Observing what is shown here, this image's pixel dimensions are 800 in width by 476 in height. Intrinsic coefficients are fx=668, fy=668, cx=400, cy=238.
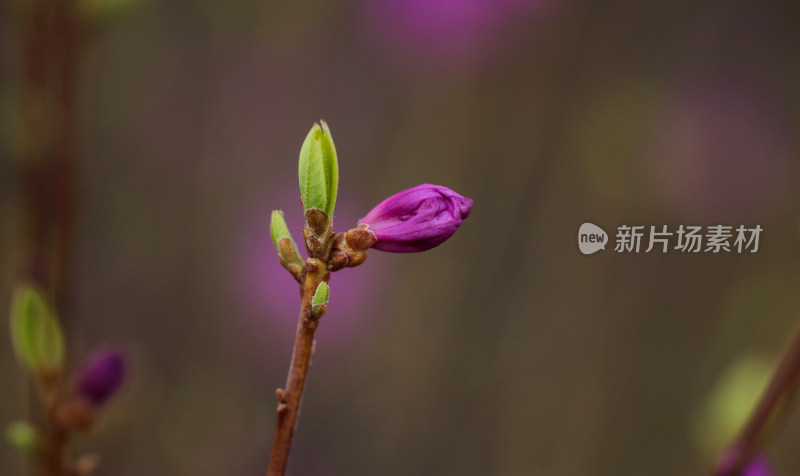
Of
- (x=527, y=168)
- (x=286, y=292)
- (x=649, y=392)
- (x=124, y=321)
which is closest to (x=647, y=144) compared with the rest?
(x=527, y=168)

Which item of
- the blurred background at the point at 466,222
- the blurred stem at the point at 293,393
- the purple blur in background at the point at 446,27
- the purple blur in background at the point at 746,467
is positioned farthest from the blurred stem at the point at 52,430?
the purple blur in background at the point at 446,27

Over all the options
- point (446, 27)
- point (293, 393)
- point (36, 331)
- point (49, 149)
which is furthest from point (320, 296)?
point (446, 27)

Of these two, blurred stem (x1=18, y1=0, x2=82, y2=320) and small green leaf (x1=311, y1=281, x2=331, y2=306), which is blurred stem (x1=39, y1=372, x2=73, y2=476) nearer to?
blurred stem (x1=18, y1=0, x2=82, y2=320)

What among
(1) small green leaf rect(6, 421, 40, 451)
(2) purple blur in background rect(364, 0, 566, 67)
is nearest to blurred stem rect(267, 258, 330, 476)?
(1) small green leaf rect(6, 421, 40, 451)

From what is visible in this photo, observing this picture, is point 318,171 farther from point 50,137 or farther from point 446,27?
point 446,27

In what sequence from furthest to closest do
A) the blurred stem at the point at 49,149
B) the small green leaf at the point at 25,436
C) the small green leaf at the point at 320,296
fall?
the blurred stem at the point at 49,149
the small green leaf at the point at 25,436
the small green leaf at the point at 320,296

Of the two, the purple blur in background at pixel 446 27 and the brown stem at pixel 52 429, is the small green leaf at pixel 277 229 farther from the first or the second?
the purple blur in background at pixel 446 27
